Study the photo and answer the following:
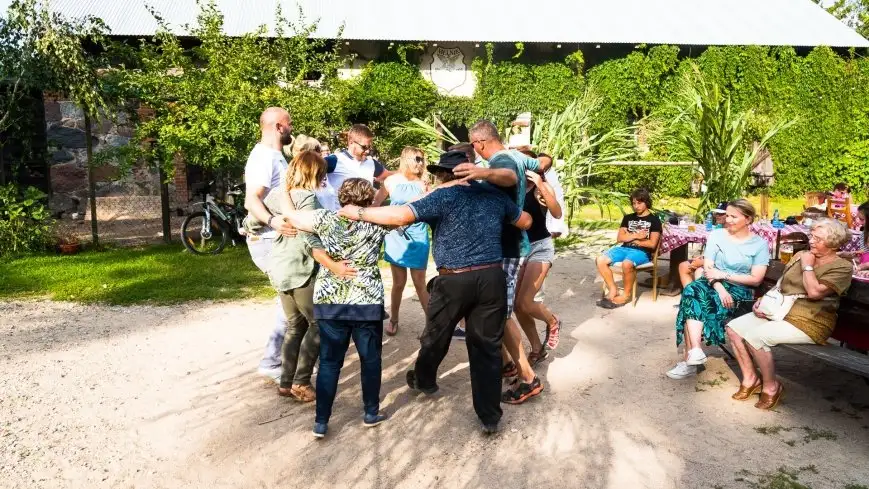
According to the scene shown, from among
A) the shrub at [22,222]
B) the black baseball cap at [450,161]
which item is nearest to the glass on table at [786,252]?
the black baseball cap at [450,161]

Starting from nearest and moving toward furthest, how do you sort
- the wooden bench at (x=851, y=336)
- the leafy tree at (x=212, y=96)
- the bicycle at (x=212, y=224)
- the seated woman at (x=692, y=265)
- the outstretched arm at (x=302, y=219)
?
the outstretched arm at (x=302, y=219)
the wooden bench at (x=851, y=336)
the seated woman at (x=692, y=265)
the leafy tree at (x=212, y=96)
the bicycle at (x=212, y=224)

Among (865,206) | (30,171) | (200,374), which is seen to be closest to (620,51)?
(865,206)

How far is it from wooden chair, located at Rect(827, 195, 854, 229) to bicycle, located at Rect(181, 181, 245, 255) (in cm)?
807

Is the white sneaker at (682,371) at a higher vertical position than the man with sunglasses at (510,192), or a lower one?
lower

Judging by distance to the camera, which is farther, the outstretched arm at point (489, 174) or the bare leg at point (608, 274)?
the bare leg at point (608, 274)

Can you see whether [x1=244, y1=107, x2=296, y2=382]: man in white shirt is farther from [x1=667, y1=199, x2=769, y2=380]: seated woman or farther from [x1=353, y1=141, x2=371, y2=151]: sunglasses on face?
[x1=667, y1=199, x2=769, y2=380]: seated woman

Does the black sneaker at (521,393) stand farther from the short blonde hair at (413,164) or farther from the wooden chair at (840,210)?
the wooden chair at (840,210)

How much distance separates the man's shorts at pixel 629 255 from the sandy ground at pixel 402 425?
1.46 metres

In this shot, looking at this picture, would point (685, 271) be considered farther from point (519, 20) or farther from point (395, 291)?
point (519, 20)

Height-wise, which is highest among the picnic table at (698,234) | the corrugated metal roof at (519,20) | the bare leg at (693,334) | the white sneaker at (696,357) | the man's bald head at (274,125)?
the corrugated metal roof at (519,20)

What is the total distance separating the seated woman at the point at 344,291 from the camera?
392cm

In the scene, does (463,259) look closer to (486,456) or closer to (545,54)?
(486,456)

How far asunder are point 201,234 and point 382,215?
7.51 meters

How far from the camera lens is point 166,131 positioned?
1009 centimetres
